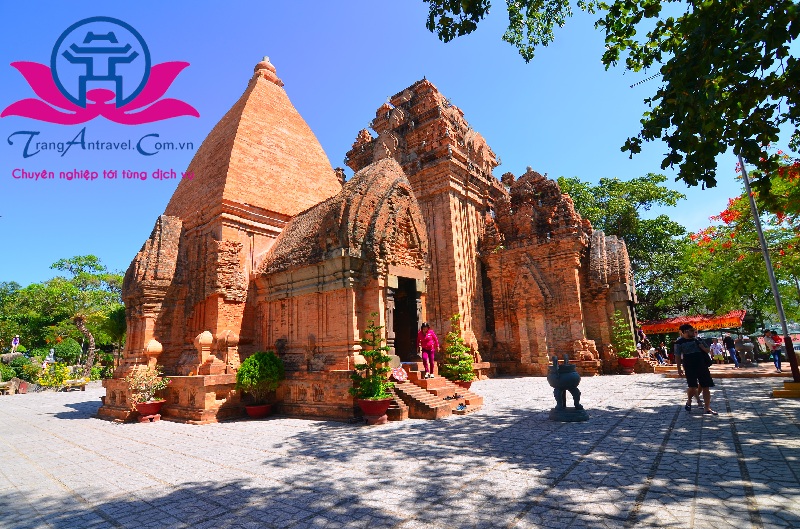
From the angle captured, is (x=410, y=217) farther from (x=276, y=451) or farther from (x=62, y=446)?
(x=62, y=446)

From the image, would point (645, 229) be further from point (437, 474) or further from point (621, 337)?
point (437, 474)

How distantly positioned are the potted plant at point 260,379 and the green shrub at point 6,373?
89.3 ft

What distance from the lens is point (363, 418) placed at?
26.7 feet

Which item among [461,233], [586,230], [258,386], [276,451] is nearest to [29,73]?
[258,386]

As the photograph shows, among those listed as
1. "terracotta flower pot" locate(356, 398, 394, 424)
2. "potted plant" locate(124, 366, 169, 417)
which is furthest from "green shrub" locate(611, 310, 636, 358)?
"potted plant" locate(124, 366, 169, 417)

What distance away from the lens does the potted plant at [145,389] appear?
32.9 ft

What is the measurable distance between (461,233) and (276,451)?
48.0ft

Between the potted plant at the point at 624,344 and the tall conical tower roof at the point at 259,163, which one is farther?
the potted plant at the point at 624,344

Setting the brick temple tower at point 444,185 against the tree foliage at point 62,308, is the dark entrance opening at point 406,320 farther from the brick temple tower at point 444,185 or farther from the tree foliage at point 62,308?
the tree foliage at point 62,308

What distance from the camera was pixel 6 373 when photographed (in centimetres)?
2605

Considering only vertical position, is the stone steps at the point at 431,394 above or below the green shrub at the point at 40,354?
below

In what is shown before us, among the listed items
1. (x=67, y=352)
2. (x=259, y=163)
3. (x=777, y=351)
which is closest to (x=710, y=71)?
(x=259, y=163)

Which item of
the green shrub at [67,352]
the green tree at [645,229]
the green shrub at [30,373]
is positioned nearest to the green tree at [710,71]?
the green tree at [645,229]

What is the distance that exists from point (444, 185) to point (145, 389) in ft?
45.8
